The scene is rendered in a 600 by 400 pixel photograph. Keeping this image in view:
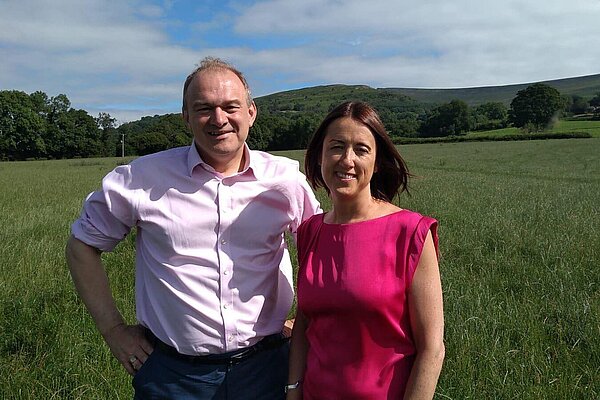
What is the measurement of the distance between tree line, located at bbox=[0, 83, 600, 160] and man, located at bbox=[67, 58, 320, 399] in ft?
216

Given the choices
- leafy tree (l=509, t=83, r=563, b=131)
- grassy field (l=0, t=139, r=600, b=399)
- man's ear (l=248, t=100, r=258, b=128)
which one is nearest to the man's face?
man's ear (l=248, t=100, r=258, b=128)

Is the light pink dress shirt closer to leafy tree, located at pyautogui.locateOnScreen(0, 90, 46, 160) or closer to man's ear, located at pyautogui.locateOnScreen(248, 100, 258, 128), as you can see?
man's ear, located at pyautogui.locateOnScreen(248, 100, 258, 128)

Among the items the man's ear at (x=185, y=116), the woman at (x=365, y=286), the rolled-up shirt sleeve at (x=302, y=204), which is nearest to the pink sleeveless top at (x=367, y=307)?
the woman at (x=365, y=286)

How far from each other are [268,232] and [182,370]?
642mm

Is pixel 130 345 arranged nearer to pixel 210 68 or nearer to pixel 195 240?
pixel 195 240

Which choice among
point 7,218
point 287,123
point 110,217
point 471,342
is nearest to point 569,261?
point 471,342

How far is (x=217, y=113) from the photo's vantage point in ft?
7.37

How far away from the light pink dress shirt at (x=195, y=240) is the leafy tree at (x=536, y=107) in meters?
90.3

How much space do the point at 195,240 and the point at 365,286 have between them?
714 millimetres

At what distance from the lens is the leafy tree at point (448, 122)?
299 ft

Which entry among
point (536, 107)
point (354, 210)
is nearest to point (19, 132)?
point (536, 107)

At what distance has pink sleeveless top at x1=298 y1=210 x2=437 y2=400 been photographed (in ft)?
6.49

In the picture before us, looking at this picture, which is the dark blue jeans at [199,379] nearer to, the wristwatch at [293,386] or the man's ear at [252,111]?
the wristwatch at [293,386]

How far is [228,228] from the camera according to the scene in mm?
2285
